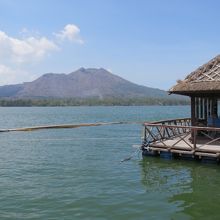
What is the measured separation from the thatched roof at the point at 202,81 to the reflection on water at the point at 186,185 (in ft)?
12.6

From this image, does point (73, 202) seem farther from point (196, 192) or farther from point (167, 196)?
point (196, 192)

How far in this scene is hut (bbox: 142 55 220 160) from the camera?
2044cm

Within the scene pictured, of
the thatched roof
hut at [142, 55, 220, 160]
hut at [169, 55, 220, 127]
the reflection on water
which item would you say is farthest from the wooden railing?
the thatched roof

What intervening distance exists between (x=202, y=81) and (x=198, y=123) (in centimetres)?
285

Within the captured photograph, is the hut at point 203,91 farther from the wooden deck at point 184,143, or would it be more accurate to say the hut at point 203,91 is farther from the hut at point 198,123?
the wooden deck at point 184,143

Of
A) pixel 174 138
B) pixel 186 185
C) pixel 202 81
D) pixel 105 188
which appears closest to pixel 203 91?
pixel 202 81

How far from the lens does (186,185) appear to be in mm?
16719

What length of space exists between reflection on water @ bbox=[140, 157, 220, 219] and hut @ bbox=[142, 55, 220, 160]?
66cm

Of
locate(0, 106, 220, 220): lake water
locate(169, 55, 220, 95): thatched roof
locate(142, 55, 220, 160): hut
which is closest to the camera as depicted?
locate(0, 106, 220, 220): lake water

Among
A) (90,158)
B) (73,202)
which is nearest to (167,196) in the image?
(73,202)

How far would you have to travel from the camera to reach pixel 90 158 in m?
24.6

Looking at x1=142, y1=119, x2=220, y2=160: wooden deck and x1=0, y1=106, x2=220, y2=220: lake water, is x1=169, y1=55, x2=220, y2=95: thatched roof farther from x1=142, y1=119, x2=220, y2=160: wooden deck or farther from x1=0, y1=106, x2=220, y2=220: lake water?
x1=0, y1=106, x2=220, y2=220: lake water

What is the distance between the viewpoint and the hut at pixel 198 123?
2044 cm

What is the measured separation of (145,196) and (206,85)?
847 cm
